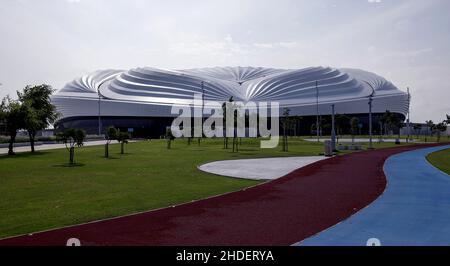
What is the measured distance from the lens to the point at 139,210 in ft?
37.4

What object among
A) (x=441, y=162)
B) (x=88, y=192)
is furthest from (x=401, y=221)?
(x=441, y=162)

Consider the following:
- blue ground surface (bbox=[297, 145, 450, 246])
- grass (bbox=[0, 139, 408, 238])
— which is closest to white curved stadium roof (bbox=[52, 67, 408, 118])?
grass (bbox=[0, 139, 408, 238])

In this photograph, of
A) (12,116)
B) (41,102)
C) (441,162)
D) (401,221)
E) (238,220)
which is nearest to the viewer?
(401,221)

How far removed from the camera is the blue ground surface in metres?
8.14

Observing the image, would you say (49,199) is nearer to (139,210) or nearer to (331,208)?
(139,210)

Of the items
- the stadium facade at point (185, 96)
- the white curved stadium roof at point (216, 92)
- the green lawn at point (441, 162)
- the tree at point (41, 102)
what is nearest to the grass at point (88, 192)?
the green lawn at point (441, 162)

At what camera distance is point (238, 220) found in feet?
32.9

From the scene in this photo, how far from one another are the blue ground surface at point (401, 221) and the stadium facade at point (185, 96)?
87.3 meters

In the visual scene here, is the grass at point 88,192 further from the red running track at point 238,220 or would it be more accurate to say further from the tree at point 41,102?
the tree at point 41,102

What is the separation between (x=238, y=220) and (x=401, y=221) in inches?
162

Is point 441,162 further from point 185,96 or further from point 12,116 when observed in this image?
point 185,96

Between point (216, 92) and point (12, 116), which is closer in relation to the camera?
point (12, 116)

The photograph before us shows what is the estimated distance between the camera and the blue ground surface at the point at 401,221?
26.7 feet
